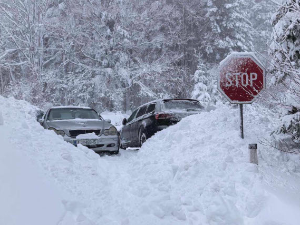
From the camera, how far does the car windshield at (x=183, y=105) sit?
30.8 ft

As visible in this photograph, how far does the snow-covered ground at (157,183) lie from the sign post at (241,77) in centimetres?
79

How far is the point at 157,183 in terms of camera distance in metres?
5.70

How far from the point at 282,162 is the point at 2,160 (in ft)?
14.1

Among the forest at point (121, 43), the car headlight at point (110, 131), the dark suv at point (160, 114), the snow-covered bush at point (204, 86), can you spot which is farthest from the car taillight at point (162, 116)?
the snow-covered bush at point (204, 86)

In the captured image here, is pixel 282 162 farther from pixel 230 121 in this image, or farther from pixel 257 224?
pixel 230 121

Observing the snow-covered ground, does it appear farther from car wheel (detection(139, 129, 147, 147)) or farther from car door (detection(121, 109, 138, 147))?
car door (detection(121, 109, 138, 147))

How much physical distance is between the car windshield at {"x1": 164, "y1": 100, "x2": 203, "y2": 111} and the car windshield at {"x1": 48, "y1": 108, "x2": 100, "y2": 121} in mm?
2468

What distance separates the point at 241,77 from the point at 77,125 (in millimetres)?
4905

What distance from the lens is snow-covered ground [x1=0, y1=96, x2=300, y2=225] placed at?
3.87 meters

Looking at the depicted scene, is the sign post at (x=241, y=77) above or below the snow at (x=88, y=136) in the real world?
above

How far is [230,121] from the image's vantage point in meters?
7.22

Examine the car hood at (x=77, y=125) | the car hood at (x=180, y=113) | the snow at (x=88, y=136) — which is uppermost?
the car hood at (x=180, y=113)

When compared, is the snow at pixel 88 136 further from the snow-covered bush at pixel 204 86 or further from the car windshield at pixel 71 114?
the snow-covered bush at pixel 204 86

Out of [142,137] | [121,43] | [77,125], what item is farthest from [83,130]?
[121,43]
